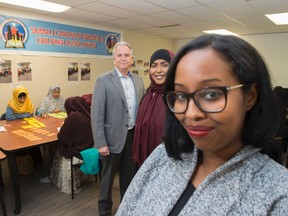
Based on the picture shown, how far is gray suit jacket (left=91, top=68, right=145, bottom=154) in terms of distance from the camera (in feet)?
6.88

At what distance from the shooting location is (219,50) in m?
0.59

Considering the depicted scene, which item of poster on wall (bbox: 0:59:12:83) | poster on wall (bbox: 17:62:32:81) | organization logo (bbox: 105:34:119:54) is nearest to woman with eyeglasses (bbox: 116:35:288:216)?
poster on wall (bbox: 0:59:12:83)

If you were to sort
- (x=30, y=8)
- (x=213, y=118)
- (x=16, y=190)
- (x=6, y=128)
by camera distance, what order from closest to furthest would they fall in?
(x=213, y=118)
(x=16, y=190)
(x=6, y=128)
(x=30, y=8)

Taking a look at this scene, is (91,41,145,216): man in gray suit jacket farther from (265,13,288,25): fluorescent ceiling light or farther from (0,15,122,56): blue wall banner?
(265,13,288,25): fluorescent ceiling light

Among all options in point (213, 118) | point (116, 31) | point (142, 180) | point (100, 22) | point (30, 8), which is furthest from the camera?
point (116, 31)

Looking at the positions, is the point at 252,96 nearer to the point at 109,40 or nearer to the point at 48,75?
the point at 48,75

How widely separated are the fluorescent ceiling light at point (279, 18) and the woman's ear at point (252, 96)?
14.7 ft

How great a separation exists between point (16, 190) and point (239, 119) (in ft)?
8.08

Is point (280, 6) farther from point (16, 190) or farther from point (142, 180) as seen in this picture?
point (16, 190)

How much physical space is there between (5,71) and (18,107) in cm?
74

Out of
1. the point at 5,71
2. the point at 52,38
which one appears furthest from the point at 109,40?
the point at 5,71

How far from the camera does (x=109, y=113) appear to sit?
2139mm

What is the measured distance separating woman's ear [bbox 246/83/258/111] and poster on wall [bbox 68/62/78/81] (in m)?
4.77

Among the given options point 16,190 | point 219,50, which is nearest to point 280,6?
point 219,50
